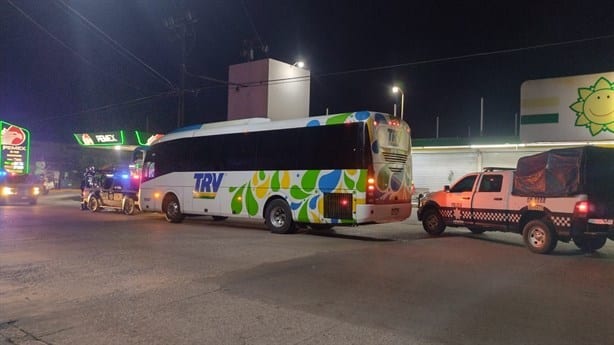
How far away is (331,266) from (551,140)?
18393 millimetres

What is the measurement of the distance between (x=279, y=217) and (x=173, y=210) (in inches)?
209

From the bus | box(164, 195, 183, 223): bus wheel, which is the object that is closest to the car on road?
the bus

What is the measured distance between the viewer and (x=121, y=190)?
23.8 meters

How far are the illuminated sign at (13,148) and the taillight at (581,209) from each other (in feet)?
104

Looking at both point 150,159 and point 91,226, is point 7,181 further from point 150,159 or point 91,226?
point 91,226

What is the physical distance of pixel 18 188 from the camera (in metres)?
29.2

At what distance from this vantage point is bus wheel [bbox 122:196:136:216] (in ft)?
76.4

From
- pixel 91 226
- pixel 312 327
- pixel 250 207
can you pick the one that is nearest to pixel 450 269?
pixel 312 327

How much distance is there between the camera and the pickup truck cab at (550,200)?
37.4 feet

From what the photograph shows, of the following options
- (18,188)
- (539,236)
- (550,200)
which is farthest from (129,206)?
(550,200)

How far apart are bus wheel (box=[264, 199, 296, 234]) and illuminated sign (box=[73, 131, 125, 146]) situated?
2129cm

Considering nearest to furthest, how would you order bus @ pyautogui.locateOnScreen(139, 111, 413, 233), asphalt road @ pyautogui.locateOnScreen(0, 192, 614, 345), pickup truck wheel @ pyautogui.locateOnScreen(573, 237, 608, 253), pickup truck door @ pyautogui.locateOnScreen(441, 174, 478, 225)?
1. asphalt road @ pyautogui.locateOnScreen(0, 192, 614, 345)
2. pickup truck wheel @ pyautogui.locateOnScreen(573, 237, 608, 253)
3. bus @ pyautogui.locateOnScreen(139, 111, 413, 233)
4. pickup truck door @ pyautogui.locateOnScreen(441, 174, 478, 225)

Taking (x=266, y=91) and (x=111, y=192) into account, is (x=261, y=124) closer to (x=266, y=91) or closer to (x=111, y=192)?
(x=111, y=192)

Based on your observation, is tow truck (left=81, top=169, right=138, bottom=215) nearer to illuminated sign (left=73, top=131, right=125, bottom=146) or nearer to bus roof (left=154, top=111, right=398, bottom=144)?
bus roof (left=154, top=111, right=398, bottom=144)
